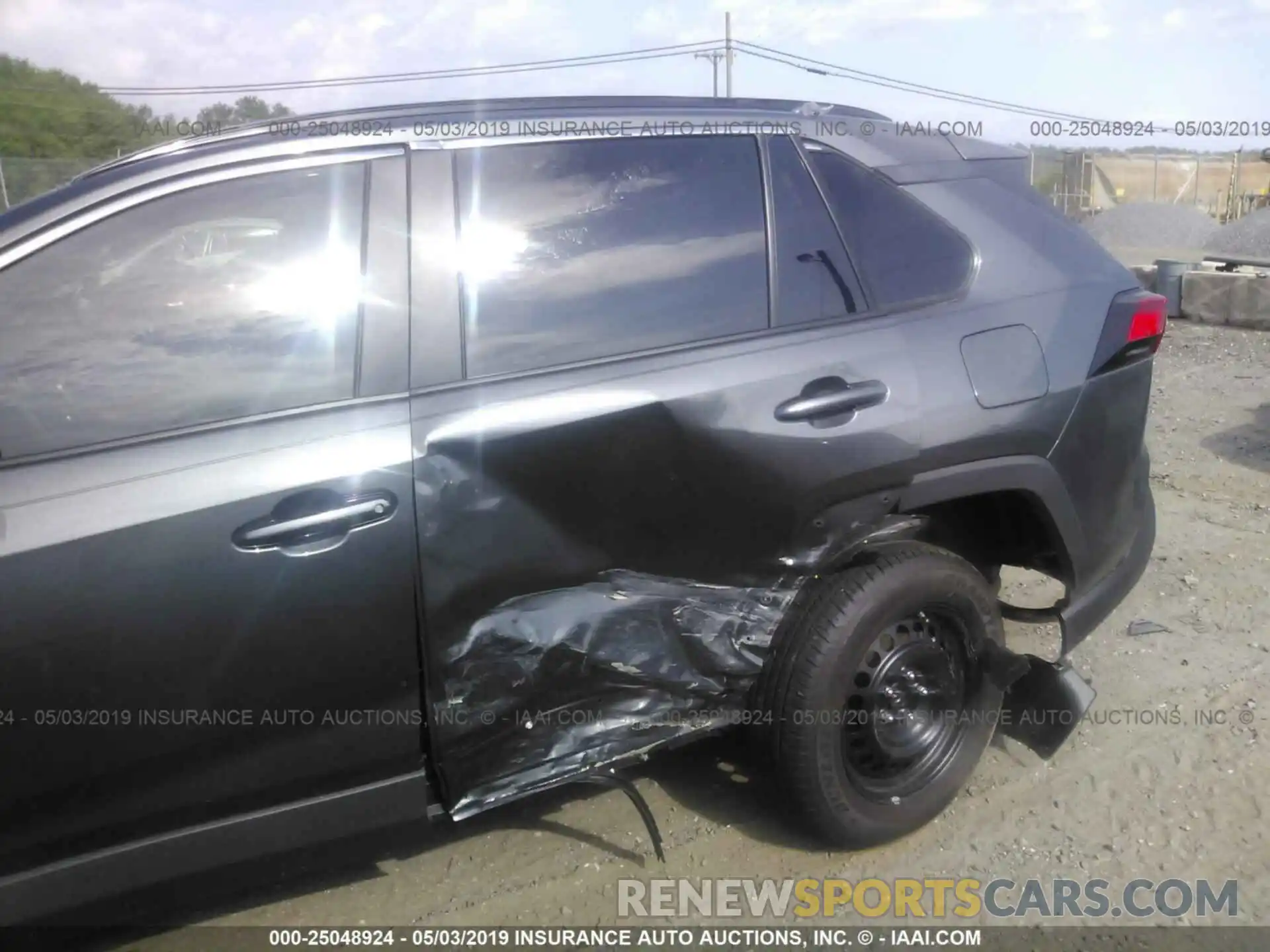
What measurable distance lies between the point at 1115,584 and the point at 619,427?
1835mm

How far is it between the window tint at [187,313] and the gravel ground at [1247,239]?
1840 centimetres

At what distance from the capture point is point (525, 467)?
2381mm

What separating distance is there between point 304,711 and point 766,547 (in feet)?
3.99

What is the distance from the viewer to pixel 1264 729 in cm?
353

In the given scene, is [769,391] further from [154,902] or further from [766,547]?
[154,902]

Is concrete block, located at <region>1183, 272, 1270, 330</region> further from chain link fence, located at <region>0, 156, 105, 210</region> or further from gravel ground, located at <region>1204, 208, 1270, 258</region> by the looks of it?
chain link fence, located at <region>0, 156, 105, 210</region>

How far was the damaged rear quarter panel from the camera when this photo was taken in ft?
7.72

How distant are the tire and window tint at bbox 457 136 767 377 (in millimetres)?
818

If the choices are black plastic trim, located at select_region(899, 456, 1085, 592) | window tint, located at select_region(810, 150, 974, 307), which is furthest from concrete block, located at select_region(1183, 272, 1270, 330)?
window tint, located at select_region(810, 150, 974, 307)

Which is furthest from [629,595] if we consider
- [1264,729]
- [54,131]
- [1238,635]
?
[54,131]

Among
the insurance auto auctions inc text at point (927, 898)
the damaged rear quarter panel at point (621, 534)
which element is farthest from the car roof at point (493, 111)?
the insurance auto auctions inc text at point (927, 898)

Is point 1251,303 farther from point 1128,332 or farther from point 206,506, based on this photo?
point 206,506

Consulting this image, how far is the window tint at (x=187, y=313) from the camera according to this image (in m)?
2.06

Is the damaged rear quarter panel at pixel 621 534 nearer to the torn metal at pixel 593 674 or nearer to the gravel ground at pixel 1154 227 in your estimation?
the torn metal at pixel 593 674
